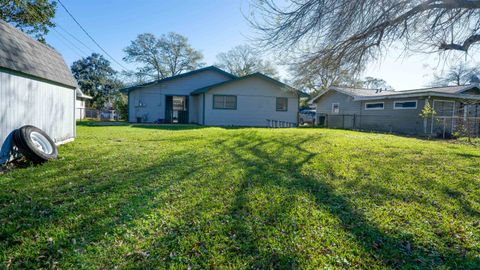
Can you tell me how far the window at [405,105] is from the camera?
15997 mm

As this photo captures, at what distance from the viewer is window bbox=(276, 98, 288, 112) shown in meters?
19.1

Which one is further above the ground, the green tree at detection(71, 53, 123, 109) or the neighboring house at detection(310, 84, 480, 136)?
the green tree at detection(71, 53, 123, 109)

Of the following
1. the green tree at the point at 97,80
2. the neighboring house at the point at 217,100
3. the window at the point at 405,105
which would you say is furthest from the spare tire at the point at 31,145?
the green tree at the point at 97,80

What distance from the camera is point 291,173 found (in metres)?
5.27

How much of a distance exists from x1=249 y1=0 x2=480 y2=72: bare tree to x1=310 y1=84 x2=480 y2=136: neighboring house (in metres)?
7.85

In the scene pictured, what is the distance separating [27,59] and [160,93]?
14.5 meters

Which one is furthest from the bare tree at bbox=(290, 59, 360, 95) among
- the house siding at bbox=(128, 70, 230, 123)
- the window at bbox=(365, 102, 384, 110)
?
the house siding at bbox=(128, 70, 230, 123)

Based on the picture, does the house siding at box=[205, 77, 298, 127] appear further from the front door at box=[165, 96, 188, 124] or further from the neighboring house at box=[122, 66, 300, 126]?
the front door at box=[165, 96, 188, 124]

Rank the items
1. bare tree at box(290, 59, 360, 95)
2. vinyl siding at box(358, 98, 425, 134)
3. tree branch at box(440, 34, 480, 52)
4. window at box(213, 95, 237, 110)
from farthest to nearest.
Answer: window at box(213, 95, 237, 110) → vinyl siding at box(358, 98, 425, 134) → bare tree at box(290, 59, 360, 95) → tree branch at box(440, 34, 480, 52)

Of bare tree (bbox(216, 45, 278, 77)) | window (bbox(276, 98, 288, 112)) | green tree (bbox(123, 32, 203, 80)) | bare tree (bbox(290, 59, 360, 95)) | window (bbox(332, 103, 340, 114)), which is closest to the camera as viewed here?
bare tree (bbox(290, 59, 360, 95))

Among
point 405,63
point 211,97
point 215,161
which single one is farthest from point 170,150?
point 211,97

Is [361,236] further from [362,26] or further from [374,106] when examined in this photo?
[374,106]

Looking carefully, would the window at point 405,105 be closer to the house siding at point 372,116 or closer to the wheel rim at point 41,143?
the house siding at point 372,116

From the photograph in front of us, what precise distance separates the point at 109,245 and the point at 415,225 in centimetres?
345
